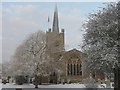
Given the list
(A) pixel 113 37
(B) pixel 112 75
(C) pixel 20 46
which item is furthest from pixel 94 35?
(C) pixel 20 46

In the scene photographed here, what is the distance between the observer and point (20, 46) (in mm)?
12984

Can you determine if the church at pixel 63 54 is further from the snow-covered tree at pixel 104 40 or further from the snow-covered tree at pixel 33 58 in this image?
the snow-covered tree at pixel 104 40

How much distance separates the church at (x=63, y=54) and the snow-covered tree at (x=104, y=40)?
24.4 feet

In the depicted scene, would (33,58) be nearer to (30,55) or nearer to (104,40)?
(30,55)

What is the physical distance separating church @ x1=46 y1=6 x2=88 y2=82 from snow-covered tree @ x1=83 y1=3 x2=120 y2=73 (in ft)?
24.4

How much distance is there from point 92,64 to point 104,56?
0.42 meters

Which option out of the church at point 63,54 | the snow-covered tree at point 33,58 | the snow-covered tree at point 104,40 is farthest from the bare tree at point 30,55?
the snow-covered tree at point 104,40

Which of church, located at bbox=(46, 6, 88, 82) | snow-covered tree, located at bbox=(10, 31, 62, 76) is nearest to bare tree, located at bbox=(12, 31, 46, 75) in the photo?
snow-covered tree, located at bbox=(10, 31, 62, 76)

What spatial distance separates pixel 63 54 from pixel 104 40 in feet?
35.7

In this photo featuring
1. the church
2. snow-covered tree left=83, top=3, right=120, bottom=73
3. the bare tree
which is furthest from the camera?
the church

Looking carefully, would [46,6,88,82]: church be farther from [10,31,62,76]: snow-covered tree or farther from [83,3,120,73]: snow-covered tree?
[83,3,120,73]: snow-covered tree

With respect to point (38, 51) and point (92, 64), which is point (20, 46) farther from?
point (92, 64)

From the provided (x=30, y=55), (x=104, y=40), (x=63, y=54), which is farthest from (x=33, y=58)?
(x=104, y=40)

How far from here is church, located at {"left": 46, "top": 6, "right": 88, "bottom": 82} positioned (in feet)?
46.8
